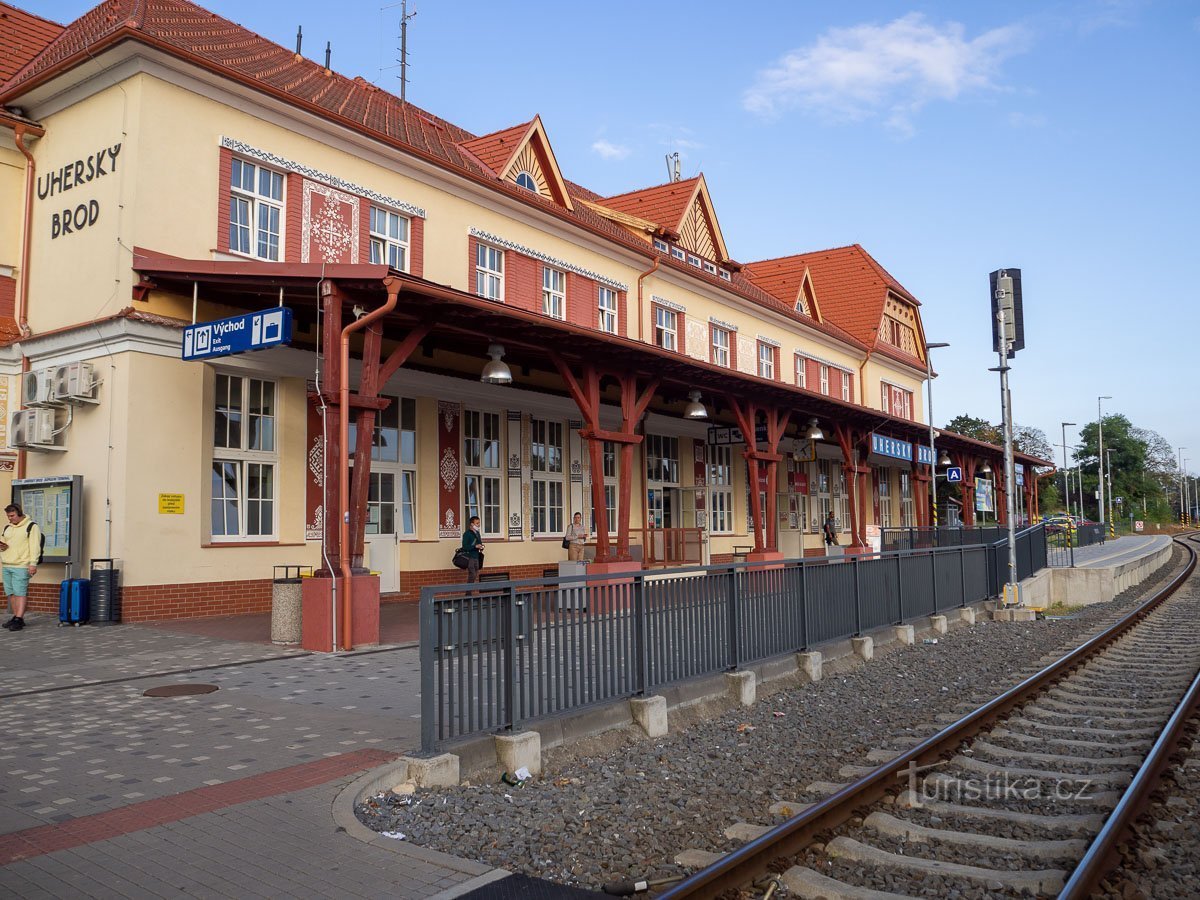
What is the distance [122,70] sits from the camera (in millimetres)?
14172

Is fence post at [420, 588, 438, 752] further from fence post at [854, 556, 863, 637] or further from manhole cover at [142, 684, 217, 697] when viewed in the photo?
fence post at [854, 556, 863, 637]

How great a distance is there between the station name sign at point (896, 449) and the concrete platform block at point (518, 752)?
74.7 feet

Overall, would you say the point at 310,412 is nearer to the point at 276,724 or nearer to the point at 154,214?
the point at 154,214

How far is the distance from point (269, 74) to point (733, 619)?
43.6 feet

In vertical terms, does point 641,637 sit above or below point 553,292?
below

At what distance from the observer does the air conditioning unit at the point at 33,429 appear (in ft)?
46.9

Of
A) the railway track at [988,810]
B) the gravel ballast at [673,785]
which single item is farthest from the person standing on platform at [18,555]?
the railway track at [988,810]

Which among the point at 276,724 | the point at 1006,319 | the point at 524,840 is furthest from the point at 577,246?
the point at 524,840

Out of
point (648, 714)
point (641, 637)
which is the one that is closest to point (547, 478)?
point (641, 637)

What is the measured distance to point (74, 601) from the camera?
42.9 feet

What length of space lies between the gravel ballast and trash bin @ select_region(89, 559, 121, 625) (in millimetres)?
9146

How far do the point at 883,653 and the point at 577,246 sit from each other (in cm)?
1339

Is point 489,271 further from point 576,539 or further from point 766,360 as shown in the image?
point 766,360

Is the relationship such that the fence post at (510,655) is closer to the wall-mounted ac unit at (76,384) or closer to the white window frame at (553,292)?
the wall-mounted ac unit at (76,384)
